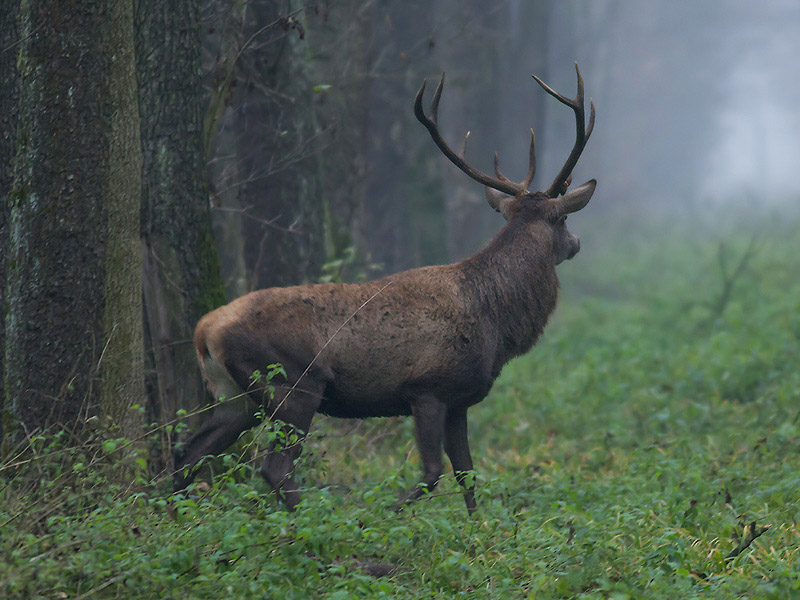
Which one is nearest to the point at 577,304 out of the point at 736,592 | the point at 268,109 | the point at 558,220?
the point at 268,109

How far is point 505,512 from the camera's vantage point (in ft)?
18.6

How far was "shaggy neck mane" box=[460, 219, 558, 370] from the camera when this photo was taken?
656 centimetres

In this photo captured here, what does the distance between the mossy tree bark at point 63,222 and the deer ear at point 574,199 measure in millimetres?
3267

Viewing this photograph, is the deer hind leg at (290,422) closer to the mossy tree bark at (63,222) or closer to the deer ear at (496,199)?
the mossy tree bark at (63,222)

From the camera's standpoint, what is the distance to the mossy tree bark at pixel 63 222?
16.6 ft

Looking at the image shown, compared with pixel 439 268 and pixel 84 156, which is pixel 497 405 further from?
pixel 84 156

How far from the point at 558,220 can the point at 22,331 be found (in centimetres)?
385

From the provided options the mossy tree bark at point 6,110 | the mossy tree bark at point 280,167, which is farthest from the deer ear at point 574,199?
the mossy tree bark at point 6,110

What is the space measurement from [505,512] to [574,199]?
245 centimetres

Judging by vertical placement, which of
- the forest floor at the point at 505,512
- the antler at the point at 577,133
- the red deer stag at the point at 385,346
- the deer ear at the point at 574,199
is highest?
the antler at the point at 577,133

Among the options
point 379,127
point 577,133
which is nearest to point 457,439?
point 577,133

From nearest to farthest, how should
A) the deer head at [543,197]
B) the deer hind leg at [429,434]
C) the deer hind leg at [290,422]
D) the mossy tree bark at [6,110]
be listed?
the mossy tree bark at [6,110] < the deer hind leg at [290,422] < the deer hind leg at [429,434] < the deer head at [543,197]

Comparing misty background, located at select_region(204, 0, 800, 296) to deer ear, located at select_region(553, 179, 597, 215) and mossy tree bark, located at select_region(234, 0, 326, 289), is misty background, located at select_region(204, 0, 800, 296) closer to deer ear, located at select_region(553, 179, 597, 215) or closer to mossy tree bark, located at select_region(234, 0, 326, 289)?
mossy tree bark, located at select_region(234, 0, 326, 289)

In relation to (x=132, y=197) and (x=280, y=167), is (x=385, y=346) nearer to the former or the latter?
(x=132, y=197)
